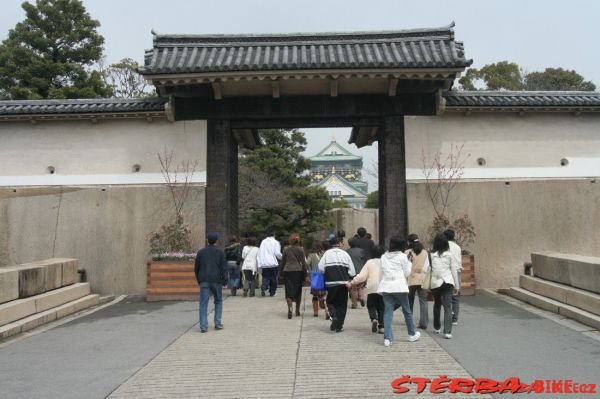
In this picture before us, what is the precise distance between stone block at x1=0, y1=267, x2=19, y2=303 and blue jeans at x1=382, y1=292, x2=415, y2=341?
6.20 meters

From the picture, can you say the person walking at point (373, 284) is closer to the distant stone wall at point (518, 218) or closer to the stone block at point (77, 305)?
the distant stone wall at point (518, 218)

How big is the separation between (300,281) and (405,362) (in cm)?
344

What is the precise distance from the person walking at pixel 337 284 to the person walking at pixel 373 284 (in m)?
0.16

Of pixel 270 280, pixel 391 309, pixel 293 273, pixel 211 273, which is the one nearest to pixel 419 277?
pixel 391 309

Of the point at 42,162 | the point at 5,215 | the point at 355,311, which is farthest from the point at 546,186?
the point at 5,215

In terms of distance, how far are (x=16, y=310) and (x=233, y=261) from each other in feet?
16.0

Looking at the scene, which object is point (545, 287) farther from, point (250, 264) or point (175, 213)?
point (175, 213)

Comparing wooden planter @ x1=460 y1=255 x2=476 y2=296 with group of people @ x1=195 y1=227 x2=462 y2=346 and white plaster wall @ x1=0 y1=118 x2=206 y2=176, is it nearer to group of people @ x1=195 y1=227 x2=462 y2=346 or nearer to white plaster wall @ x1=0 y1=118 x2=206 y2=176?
group of people @ x1=195 y1=227 x2=462 y2=346

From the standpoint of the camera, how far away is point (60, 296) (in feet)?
34.0

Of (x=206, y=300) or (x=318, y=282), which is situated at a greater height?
(x=318, y=282)

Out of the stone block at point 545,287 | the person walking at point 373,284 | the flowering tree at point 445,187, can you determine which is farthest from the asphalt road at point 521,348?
the flowering tree at point 445,187

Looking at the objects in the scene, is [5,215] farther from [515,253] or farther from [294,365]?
[515,253]

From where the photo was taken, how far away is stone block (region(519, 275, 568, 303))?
9539 mm

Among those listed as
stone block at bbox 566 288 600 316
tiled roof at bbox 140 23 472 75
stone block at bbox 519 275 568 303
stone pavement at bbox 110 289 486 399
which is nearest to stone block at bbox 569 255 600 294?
stone block at bbox 566 288 600 316
